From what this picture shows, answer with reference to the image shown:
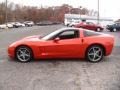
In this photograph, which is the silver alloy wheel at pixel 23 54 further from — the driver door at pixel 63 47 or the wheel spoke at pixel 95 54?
the wheel spoke at pixel 95 54

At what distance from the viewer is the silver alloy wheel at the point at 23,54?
12.3 meters

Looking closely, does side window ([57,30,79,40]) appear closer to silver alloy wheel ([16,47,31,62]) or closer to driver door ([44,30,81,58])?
driver door ([44,30,81,58])

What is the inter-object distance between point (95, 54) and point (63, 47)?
119 cm

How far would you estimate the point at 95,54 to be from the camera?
1248cm

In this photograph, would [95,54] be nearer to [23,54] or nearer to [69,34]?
[69,34]

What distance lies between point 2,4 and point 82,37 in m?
106

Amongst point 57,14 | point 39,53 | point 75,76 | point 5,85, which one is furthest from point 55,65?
point 57,14

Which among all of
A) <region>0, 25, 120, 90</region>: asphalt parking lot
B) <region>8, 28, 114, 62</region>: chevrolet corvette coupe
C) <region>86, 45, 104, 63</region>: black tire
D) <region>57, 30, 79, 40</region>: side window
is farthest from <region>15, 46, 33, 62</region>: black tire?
<region>86, 45, 104, 63</region>: black tire

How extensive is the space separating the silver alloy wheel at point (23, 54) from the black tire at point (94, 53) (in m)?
2.15

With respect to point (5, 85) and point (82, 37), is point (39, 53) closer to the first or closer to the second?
point (82, 37)

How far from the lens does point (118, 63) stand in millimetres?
12352

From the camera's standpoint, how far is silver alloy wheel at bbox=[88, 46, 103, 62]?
1245cm

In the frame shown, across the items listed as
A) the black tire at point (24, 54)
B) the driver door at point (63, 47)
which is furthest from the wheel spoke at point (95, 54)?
the black tire at point (24, 54)

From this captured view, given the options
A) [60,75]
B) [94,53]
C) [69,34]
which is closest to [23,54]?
[69,34]
